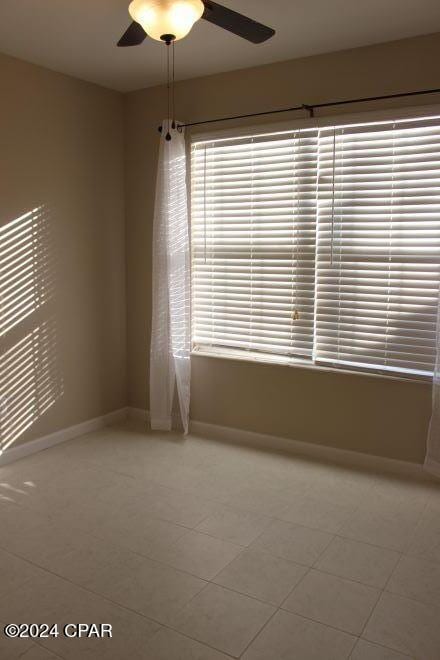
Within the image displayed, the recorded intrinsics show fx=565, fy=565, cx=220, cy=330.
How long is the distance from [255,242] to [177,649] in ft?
8.63

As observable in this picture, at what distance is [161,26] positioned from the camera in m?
2.15

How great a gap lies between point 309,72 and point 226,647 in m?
3.25

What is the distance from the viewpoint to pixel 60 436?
4.11 meters

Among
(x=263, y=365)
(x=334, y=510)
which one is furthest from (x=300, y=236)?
(x=334, y=510)

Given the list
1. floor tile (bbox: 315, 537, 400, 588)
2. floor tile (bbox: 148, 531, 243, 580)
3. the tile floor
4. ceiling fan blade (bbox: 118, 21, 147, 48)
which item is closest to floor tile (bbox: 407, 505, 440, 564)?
the tile floor

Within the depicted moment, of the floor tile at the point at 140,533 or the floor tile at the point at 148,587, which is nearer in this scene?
the floor tile at the point at 148,587

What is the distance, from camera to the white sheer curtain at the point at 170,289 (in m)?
4.04

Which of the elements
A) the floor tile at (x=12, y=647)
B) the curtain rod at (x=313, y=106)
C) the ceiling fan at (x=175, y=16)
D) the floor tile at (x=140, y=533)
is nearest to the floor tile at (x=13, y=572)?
the floor tile at (x=12, y=647)

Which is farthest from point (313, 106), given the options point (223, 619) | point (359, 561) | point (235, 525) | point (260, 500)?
point (223, 619)

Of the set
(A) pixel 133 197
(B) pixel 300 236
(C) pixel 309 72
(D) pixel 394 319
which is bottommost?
(D) pixel 394 319

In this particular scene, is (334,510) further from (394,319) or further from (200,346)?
(200,346)

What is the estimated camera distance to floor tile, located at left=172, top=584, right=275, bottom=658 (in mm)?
2062

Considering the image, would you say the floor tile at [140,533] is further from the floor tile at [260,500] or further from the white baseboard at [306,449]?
the white baseboard at [306,449]

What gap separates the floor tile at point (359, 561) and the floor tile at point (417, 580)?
0.04 meters
